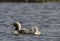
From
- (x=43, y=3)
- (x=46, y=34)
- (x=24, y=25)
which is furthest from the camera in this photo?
(x=43, y=3)

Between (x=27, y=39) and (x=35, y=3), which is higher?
(x=27, y=39)

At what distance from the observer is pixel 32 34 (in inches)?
540

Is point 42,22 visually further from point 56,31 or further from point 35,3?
point 35,3

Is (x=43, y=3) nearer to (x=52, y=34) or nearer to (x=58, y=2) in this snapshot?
(x=58, y=2)

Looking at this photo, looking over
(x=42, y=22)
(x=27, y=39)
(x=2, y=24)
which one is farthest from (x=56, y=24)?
(x=27, y=39)

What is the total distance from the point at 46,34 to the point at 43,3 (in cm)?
1535

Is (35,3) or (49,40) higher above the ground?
A: (49,40)

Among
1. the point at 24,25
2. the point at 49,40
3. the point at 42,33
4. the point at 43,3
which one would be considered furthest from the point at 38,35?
the point at 43,3

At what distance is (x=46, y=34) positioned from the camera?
13406 millimetres

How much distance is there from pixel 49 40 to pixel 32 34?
1.44 meters

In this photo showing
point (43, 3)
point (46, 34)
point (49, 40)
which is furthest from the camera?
point (43, 3)

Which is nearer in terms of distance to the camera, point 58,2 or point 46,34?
point 46,34

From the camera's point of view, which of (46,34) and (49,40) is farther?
(46,34)

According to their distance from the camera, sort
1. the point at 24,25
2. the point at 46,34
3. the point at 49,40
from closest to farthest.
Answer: the point at 49,40 < the point at 46,34 < the point at 24,25
